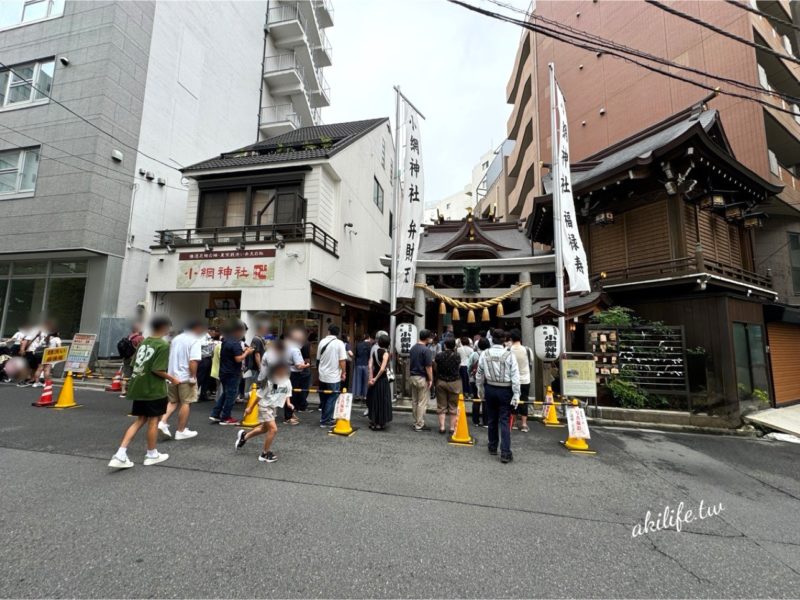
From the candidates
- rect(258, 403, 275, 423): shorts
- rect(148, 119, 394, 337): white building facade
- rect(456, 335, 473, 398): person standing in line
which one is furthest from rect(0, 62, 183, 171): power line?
rect(456, 335, 473, 398): person standing in line

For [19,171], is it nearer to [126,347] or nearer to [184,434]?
[126,347]

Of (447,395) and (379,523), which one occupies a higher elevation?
(447,395)

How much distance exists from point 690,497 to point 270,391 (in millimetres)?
5919

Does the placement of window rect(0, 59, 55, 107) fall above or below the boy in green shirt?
above

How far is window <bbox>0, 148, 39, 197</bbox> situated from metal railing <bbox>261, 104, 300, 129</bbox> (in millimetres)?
11394

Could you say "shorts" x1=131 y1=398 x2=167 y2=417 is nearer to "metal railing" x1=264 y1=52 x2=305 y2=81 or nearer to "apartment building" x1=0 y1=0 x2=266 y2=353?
"apartment building" x1=0 y1=0 x2=266 y2=353

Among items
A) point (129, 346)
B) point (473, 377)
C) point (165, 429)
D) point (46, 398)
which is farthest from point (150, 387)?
point (473, 377)

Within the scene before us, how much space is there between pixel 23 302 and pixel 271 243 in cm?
1161

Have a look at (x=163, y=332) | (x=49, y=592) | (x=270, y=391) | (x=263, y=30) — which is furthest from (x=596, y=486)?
(x=263, y=30)

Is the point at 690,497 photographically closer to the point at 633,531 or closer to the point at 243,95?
the point at 633,531

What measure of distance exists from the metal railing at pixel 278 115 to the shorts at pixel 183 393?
65.8 feet

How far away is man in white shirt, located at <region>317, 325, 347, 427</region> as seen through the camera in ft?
23.4

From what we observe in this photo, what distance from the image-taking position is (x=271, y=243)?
11859 mm

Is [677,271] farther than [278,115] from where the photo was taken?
No
